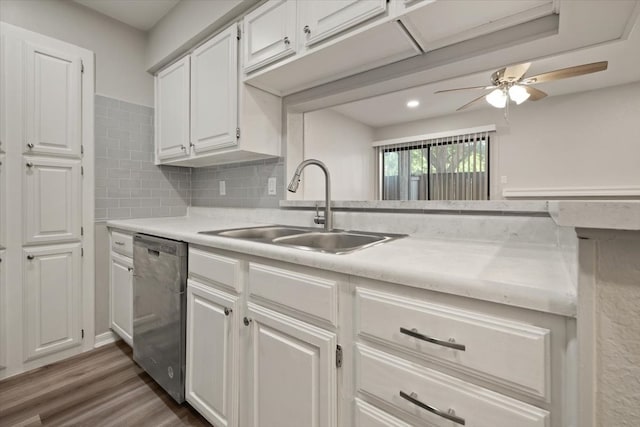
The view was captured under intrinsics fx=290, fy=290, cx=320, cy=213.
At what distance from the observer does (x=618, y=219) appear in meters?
0.41

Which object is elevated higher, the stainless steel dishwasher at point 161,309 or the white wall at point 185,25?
the white wall at point 185,25

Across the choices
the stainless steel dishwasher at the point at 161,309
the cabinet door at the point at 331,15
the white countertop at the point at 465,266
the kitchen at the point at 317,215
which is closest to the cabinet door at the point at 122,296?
the kitchen at the point at 317,215

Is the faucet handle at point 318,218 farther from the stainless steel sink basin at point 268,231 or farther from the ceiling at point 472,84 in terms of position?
the ceiling at point 472,84

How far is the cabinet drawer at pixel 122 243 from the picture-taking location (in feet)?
6.35

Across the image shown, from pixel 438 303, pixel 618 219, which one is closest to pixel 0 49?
pixel 438 303

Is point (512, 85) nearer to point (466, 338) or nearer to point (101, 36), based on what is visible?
point (466, 338)

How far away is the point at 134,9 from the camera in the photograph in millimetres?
2188

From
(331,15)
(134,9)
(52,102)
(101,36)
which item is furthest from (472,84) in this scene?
(52,102)

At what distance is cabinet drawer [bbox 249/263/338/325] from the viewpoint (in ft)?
2.93

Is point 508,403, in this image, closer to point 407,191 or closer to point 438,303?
point 438,303

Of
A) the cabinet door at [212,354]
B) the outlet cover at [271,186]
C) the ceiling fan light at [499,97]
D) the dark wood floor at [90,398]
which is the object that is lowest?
the dark wood floor at [90,398]

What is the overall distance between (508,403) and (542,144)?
3292 mm

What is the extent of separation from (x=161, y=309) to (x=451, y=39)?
1.92 meters

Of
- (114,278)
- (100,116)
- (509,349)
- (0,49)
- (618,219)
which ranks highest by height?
(0,49)
